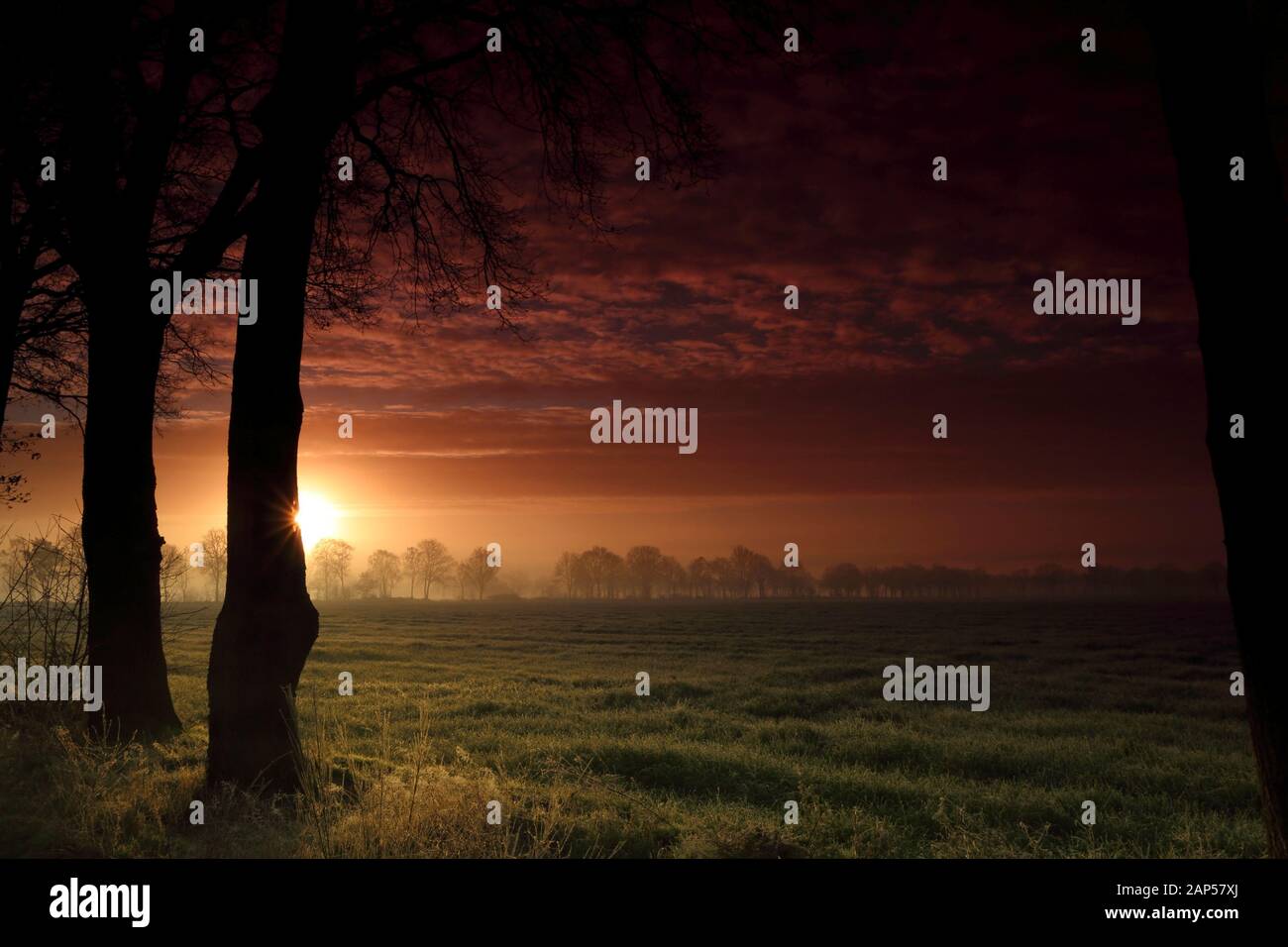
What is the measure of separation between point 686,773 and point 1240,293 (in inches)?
305

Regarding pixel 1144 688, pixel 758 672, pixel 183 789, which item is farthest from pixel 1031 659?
pixel 183 789

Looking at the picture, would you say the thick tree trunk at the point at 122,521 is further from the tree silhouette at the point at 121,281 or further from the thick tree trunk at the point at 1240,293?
the thick tree trunk at the point at 1240,293

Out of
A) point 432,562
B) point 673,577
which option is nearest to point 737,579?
point 673,577

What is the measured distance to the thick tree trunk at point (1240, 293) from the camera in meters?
3.43

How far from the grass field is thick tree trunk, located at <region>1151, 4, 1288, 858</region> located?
8.32ft

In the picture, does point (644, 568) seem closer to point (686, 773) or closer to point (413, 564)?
point (413, 564)

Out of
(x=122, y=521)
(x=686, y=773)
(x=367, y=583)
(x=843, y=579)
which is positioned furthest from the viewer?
(x=843, y=579)

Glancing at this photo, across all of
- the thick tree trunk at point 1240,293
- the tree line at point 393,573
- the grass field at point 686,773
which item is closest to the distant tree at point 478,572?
the tree line at point 393,573

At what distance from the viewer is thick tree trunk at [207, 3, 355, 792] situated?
6.31m

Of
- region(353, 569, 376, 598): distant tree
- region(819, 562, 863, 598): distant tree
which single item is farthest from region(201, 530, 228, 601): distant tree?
region(819, 562, 863, 598): distant tree

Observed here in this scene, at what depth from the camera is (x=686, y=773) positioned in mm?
9469

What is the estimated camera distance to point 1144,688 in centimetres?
2022

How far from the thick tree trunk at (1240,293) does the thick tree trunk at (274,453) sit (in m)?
6.24

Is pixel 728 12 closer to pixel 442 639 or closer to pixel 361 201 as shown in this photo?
pixel 361 201
